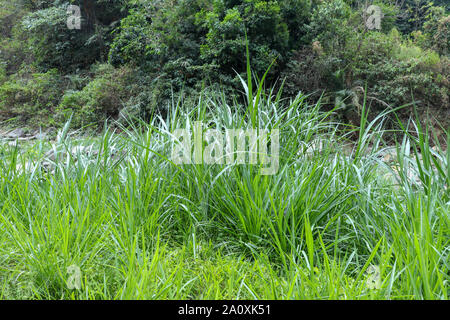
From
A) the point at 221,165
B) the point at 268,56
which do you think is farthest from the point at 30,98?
the point at 221,165

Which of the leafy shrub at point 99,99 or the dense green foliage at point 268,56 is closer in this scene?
the dense green foliage at point 268,56

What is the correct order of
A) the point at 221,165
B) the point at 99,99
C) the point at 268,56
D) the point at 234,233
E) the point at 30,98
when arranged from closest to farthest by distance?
the point at 234,233 → the point at 221,165 → the point at 268,56 → the point at 99,99 → the point at 30,98

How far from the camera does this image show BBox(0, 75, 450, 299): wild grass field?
1110 mm

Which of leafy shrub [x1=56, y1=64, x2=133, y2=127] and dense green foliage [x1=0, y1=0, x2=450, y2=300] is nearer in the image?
dense green foliage [x1=0, y1=0, x2=450, y2=300]

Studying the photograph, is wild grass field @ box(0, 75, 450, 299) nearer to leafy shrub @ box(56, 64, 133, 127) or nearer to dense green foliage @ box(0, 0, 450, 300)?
dense green foliage @ box(0, 0, 450, 300)

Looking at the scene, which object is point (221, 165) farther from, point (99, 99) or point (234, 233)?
point (99, 99)

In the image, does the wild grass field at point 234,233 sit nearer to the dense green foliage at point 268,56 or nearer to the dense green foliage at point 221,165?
the dense green foliage at point 221,165

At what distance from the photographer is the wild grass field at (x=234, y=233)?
1.11 metres

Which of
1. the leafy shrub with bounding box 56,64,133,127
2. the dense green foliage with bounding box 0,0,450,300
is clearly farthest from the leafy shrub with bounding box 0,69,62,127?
the leafy shrub with bounding box 56,64,133,127

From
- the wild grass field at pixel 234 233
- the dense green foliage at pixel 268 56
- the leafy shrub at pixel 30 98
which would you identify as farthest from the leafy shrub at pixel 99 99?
the wild grass field at pixel 234 233

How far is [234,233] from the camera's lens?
156 cm

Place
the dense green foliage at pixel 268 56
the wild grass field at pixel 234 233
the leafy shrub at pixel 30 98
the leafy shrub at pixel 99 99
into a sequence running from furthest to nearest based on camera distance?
the leafy shrub at pixel 30 98 < the leafy shrub at pixel 99 99 < the dense green foliage at pixel 268 56 < the wild grass field at pixel 234 233

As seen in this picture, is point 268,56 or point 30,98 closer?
point 268,56
